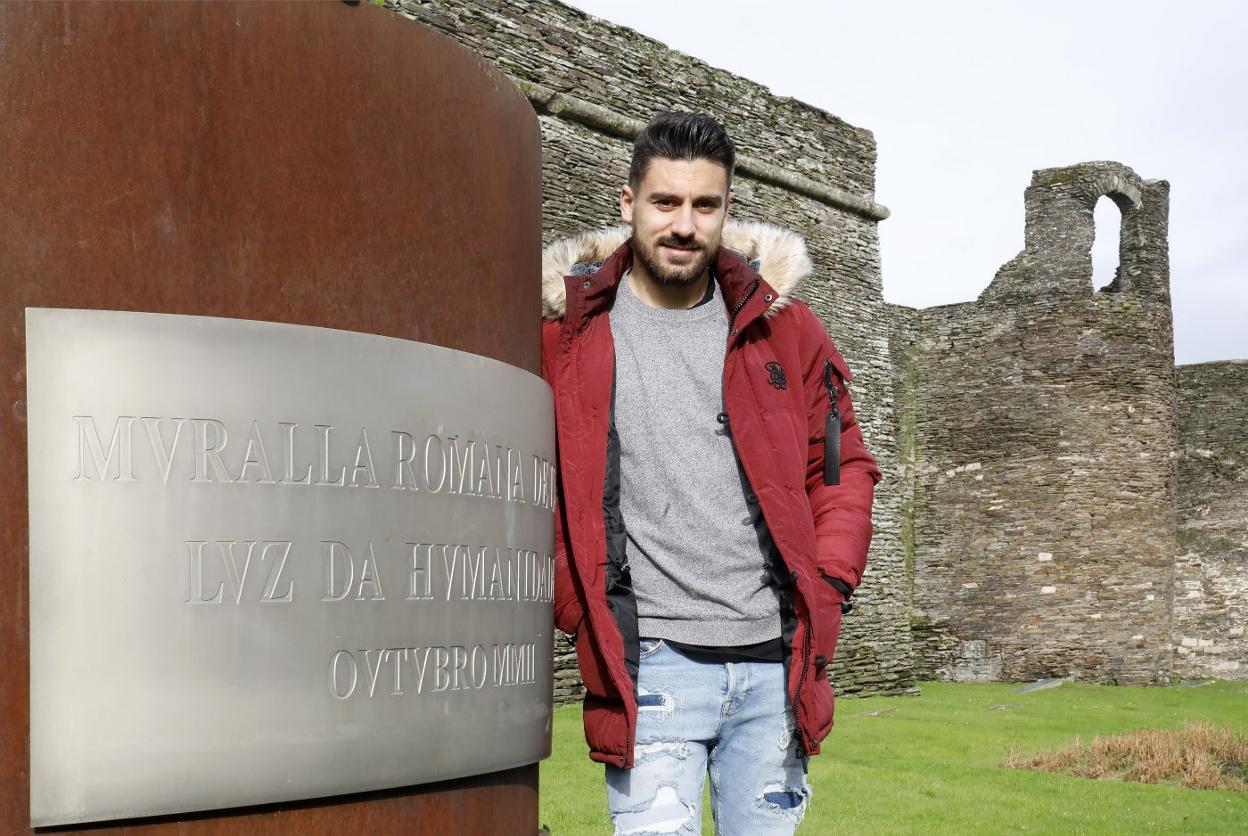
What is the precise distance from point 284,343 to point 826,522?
3.55 ft

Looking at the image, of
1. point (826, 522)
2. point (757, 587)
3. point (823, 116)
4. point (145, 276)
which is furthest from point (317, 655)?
point (823, 116)

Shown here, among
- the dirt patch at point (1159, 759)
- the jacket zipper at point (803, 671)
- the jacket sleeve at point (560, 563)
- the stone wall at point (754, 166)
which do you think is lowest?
the dirt patch at point (1159, 759)

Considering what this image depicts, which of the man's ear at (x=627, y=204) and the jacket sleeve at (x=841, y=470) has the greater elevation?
the man's ear at (x=627, y=204)

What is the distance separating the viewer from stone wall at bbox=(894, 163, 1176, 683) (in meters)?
17.9

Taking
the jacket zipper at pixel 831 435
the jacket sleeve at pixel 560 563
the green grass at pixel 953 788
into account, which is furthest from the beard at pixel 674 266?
the green grass at pixel 953 788

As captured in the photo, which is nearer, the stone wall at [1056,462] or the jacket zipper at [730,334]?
the jacket zipper at [730,334]

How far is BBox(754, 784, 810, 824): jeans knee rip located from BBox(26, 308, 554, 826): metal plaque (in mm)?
512

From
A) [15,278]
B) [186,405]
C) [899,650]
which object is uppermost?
[15,278]

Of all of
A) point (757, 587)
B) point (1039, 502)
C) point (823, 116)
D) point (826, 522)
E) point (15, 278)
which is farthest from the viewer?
point (1039, 502)

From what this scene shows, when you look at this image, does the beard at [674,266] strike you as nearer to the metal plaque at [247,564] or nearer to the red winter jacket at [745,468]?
the red winter jacket at [745,468]

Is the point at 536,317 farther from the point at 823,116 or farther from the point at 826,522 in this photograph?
the point at 823,116

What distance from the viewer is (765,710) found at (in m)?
2.43

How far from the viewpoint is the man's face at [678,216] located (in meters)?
2.47

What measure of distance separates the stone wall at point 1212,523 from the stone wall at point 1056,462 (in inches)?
61.0
